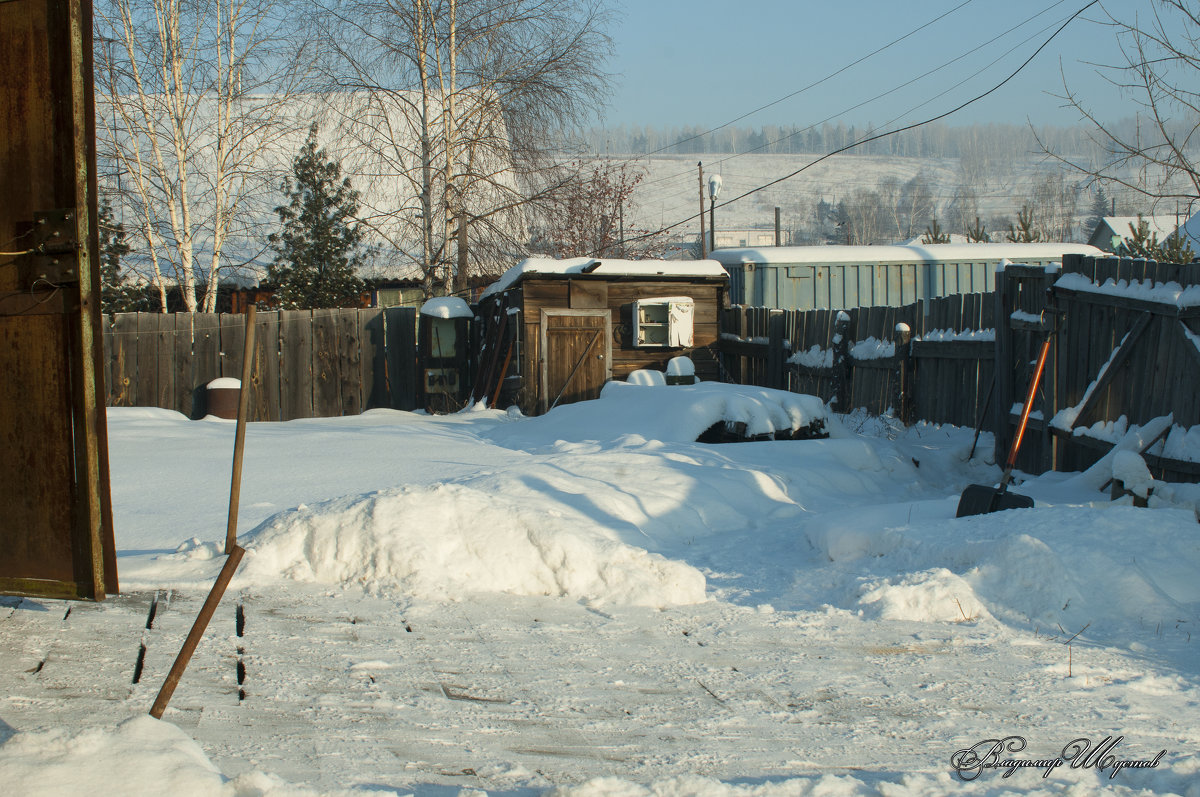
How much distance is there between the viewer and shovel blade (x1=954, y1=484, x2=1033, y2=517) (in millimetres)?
Result: 5711

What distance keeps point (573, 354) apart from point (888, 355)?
219 inches

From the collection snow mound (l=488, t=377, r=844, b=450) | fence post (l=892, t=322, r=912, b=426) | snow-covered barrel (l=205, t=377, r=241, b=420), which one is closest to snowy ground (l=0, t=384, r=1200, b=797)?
snow mound (l=488, t=377, r=844, b=450)

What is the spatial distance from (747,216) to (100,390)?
116m

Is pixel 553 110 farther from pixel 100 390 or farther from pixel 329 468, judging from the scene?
pixel 100 390

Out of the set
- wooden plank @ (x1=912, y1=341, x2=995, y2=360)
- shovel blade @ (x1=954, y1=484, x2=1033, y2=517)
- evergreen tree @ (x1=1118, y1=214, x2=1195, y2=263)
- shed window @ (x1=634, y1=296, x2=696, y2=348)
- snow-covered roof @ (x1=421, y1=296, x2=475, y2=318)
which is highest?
evergreen tree @ (x1=1118, y1=214, x2=1195, y2=263)

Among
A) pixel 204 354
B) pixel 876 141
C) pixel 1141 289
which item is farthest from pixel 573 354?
pixel 876 141

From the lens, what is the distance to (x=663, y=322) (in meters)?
15.2

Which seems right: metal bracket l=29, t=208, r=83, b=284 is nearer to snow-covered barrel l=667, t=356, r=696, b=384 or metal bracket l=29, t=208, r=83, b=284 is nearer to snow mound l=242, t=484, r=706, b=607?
snow mound l=242, t=484, r=706, b=607

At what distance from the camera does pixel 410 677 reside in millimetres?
3434

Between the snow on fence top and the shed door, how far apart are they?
8312 millimetres

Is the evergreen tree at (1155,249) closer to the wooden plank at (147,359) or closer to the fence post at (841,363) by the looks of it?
the fence post at (841,363)

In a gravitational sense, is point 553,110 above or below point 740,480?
above

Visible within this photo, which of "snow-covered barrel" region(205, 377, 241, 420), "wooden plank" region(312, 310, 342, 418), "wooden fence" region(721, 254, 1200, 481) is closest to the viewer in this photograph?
"wooden fence" region(721, 254, 1200, 481)

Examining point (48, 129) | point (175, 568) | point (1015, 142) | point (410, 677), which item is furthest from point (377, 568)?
point (1015, 142)
